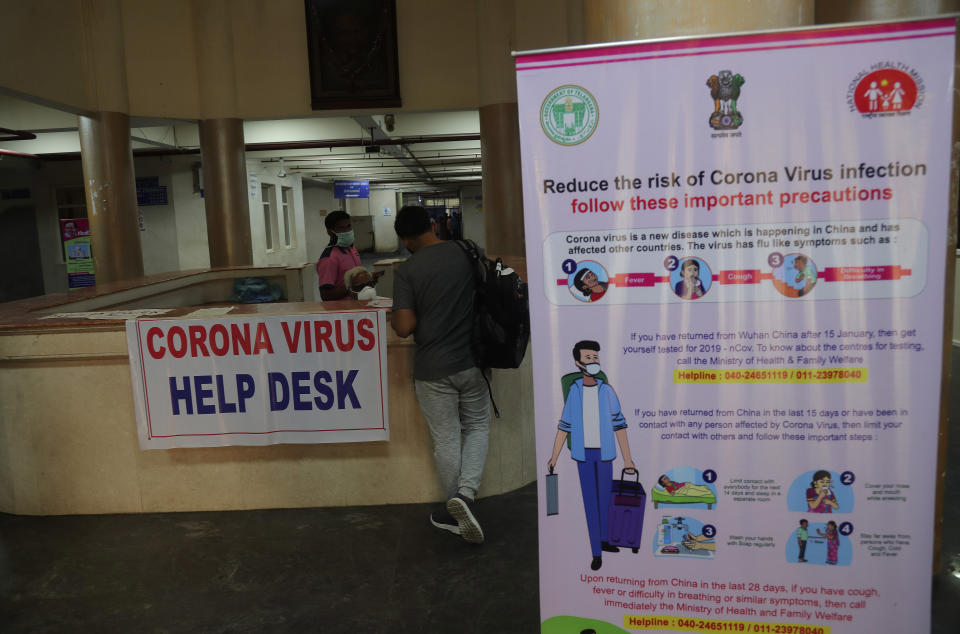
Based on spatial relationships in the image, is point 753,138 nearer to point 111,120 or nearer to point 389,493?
point 389,493

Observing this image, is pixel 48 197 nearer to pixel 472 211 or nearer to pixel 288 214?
pixel 288 214

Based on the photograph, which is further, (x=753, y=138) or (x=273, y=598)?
(x=273, y=598)

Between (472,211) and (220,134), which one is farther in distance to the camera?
(472,211)

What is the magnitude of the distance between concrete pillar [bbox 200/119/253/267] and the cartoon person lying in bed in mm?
9237

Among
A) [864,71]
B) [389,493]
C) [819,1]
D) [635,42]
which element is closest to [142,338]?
[389,493]

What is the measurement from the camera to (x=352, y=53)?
9680 mm

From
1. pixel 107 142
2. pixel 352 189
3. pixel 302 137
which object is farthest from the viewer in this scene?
pixel 352 189

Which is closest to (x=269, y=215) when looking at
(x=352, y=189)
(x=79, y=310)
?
(x=352, y=189)

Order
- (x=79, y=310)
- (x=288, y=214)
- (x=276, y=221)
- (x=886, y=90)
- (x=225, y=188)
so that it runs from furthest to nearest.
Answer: (x=288, y=214) → (x=276, y=221) → (x=225, y=188) → (x=79, y=310) → (x=886, y=90)

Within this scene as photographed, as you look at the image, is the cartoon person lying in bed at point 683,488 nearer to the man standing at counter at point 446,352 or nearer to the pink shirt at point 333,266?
the man standing at counter at point 446,352

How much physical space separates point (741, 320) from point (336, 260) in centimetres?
384

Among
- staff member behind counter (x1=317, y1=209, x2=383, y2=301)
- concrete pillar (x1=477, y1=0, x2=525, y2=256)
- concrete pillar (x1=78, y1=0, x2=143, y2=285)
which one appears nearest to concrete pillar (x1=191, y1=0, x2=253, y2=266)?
concrete pillar (x1=78, y1=0, x2=143, y2=285)

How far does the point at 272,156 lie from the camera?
16188mm

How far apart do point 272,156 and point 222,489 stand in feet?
44.4
